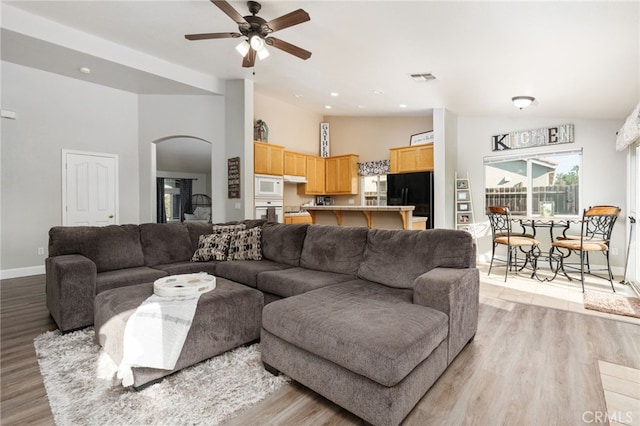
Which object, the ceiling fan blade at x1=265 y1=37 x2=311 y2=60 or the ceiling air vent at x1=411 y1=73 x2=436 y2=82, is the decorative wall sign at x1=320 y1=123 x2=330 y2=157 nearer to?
the ceiling air vent at x1=411 y1=73 x2=436 y2=82

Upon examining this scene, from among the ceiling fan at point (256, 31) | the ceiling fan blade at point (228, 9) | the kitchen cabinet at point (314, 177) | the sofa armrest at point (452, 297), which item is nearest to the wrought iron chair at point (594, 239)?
the sofa armrest at point (452, 297)

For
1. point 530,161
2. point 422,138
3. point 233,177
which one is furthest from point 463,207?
point 233,177

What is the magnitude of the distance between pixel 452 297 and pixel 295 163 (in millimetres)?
5550

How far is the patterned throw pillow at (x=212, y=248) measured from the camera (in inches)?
142

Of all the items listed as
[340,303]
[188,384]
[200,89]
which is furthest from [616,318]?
[200,89]

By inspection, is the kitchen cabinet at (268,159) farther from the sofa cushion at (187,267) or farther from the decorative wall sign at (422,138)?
the decorative wall sign at (422,138)

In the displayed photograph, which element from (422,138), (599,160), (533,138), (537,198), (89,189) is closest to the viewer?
(599,160)

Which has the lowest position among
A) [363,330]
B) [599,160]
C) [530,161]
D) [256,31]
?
[363,330]

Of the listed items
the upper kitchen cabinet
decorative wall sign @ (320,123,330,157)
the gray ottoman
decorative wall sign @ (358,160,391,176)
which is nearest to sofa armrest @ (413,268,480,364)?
the gray ottoman

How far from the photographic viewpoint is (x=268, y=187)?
6117 mm

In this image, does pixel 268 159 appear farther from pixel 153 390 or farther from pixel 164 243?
pixel 153 390

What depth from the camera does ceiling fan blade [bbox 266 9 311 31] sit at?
112 inches

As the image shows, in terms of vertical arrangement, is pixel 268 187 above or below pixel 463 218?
above

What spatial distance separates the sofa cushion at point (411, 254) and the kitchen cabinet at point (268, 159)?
12.2 ft
